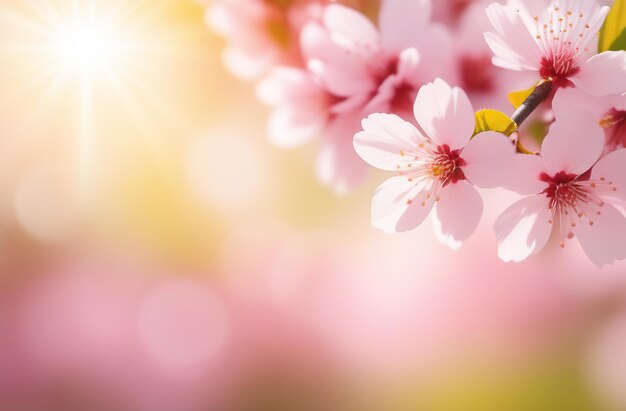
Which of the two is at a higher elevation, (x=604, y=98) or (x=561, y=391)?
(x=561, y=391)

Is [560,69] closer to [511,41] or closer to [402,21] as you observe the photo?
[511,41]

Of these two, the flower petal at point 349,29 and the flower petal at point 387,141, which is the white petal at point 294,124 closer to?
the flower petal at point 349,29

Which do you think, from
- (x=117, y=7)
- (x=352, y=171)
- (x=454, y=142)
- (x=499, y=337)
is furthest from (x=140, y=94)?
(x=499, y=337)

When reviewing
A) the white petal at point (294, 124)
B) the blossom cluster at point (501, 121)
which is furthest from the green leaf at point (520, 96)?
the white petal at point (294, 124)

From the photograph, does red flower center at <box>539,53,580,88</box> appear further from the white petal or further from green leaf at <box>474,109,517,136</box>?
the white petal

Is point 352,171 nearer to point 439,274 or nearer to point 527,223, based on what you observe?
point 527,223

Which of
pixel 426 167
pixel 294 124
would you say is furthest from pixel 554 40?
pixel 294 124

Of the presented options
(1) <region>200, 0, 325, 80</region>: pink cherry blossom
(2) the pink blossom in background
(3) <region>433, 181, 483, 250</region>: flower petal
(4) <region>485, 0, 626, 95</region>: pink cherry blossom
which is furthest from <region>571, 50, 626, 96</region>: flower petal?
(1) <region>200, 0, 325, 80</region>: pink cherry blossom

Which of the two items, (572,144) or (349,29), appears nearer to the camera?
(572,144)
